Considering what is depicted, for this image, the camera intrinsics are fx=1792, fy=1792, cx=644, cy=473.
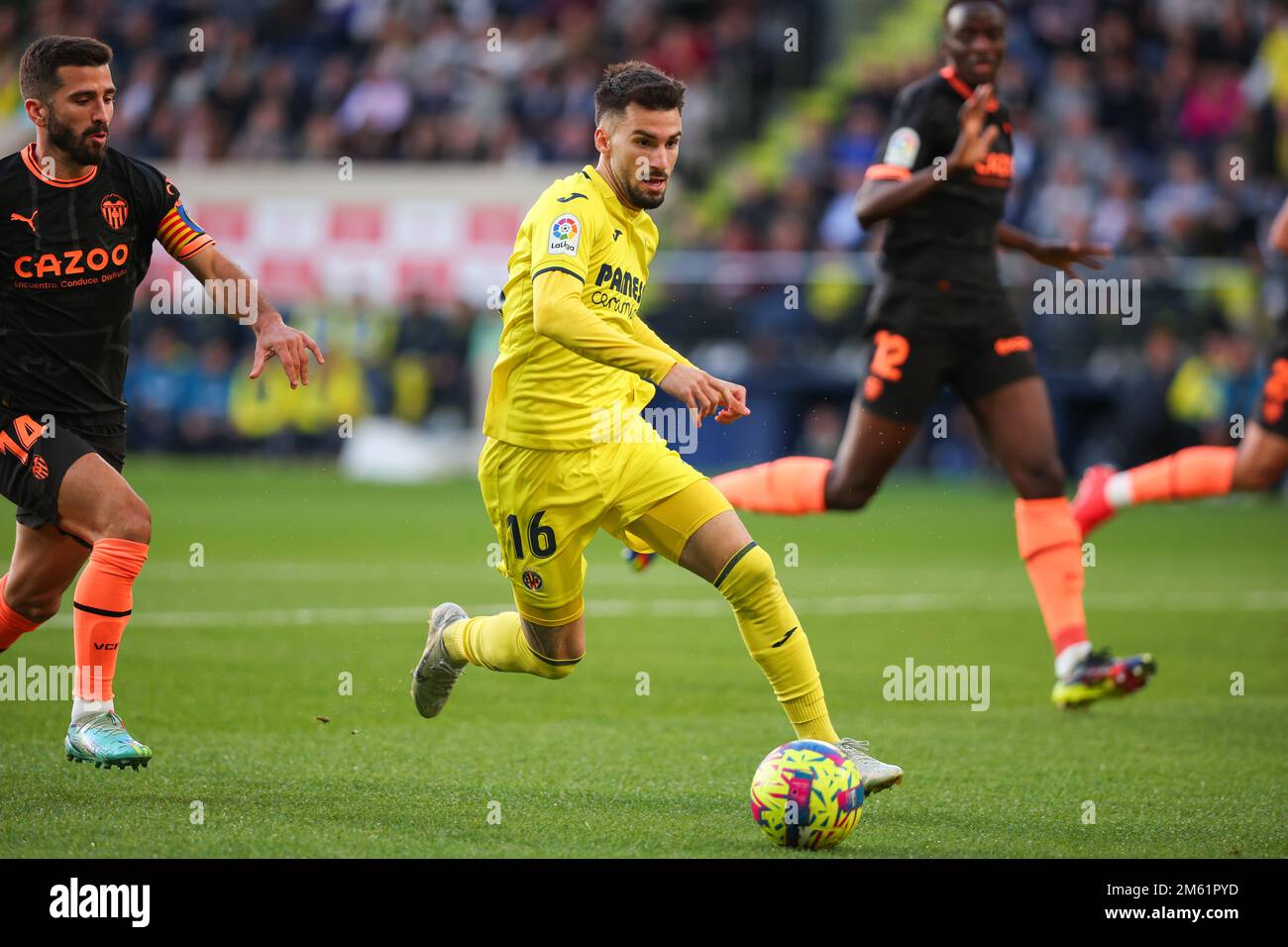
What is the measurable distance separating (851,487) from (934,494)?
36.3ft

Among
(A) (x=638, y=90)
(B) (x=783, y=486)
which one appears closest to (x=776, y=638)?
(A) (x=638, y=90)

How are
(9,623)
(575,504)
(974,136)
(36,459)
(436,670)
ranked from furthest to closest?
(974,136) < (436,670) < (9,623) < (36,459) < (575,504)

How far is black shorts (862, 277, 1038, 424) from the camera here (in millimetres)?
7625

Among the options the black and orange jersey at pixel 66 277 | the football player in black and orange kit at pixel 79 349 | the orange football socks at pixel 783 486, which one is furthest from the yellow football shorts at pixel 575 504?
the orange football socks at pixel 783 486

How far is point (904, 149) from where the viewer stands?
7.68m

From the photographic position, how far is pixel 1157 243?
20.2 meters

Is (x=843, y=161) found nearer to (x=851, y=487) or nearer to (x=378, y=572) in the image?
(x=378, y=572)

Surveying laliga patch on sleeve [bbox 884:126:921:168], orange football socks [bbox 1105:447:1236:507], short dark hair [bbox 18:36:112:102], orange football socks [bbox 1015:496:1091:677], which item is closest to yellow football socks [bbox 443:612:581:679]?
short dark hair [bbox 18:36:112:102]

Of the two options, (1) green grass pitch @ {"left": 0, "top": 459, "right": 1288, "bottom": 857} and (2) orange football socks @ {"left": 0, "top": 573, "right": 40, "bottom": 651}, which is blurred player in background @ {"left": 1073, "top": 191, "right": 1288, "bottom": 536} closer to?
(1) green grass pitch @ {"left": 0, "top": 459, "right": 1288, "bottom": 857}

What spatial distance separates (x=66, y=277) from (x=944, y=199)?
3.73 metres

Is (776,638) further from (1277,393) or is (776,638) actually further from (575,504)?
(1277,393)

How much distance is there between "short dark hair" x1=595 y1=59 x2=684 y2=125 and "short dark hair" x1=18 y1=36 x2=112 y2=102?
5.43 ft

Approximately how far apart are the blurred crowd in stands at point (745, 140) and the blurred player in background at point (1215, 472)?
6.72m
